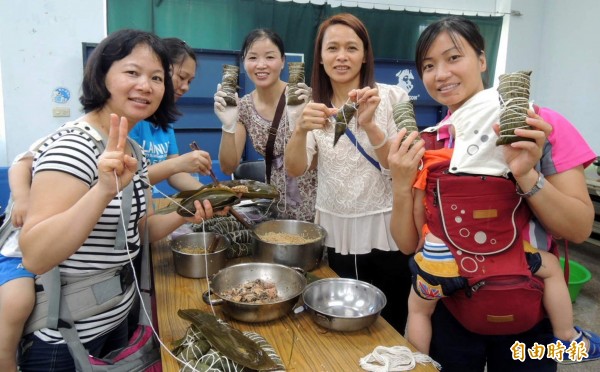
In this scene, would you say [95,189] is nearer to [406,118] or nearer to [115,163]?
[115,163]

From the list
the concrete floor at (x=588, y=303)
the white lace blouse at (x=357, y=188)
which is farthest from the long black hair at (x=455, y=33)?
the concrete floor at (x=588, y=303)

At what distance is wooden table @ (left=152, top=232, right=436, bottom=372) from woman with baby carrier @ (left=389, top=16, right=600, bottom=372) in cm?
26

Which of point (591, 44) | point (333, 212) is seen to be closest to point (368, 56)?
point (333, 212)

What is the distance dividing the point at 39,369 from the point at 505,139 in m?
1.70

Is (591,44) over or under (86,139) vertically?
over

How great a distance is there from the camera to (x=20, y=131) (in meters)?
5.09

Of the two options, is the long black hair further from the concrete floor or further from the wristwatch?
the concrete floor

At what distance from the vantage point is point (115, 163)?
45.7 inches

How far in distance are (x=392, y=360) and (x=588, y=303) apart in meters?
3.49

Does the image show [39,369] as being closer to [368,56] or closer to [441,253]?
[441,253]

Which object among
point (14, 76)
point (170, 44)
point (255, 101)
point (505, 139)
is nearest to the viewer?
point (505, 139)

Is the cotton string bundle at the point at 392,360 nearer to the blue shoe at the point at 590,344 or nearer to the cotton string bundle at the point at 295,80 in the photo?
the blue shoe at the point at 590,344

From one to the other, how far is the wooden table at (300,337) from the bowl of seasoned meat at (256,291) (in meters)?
0.05

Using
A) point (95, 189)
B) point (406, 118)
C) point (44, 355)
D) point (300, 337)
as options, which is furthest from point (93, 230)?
point (406, 118)
